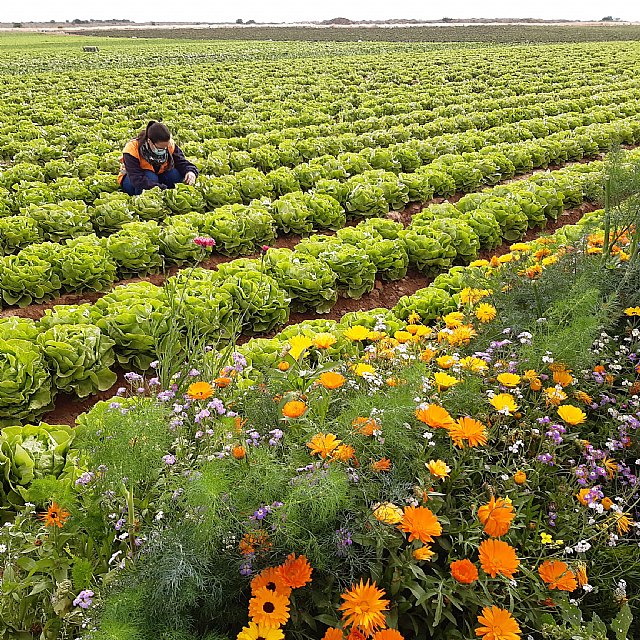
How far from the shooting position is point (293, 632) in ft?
5.85

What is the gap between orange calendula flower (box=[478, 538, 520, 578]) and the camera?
5.71 ft

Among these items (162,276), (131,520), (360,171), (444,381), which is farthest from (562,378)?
(360,171)

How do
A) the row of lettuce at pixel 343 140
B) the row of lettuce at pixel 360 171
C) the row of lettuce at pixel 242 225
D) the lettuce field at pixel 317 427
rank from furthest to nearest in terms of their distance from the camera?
the row of lettuce at pixel 343 140 < the row of lettuce at pixel 360 171 < the row of lettuce at pixel 242 225 < the lettuce field at pixel 317 427

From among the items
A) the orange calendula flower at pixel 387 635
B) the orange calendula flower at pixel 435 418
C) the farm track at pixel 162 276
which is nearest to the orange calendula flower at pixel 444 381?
the orange calendula flower at pixel 435 418

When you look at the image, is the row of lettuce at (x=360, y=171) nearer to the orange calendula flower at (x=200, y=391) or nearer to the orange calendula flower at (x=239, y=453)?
the orange calendula flower at (x=200, y=391)

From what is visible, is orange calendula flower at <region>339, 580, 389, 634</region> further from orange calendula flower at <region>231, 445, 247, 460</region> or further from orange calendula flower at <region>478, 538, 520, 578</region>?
orange calendula flower at <region>231, 445, 247, 460</region>

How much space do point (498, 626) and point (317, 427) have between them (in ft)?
2.81

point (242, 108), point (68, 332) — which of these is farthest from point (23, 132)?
point (68, 332)

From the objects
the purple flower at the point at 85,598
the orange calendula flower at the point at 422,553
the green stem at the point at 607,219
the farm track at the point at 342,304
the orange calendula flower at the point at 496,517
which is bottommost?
the farm track at the point at 342,304

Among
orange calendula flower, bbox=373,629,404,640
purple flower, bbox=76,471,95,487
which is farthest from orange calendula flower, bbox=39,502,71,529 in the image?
orange calendula flower, bbox=373,629,404,640

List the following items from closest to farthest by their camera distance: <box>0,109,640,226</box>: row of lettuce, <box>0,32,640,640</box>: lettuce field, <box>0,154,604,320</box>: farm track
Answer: <box>0,32,640,640</box>: lettuce field
<box>0,154,604,320</box>: farm track
<box>0,109,640,226</box>: row of lettuce

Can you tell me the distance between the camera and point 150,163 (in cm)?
762

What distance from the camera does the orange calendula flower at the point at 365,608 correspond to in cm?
158

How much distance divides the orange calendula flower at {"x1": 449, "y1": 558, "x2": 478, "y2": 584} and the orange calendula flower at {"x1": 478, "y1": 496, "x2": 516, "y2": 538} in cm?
14
